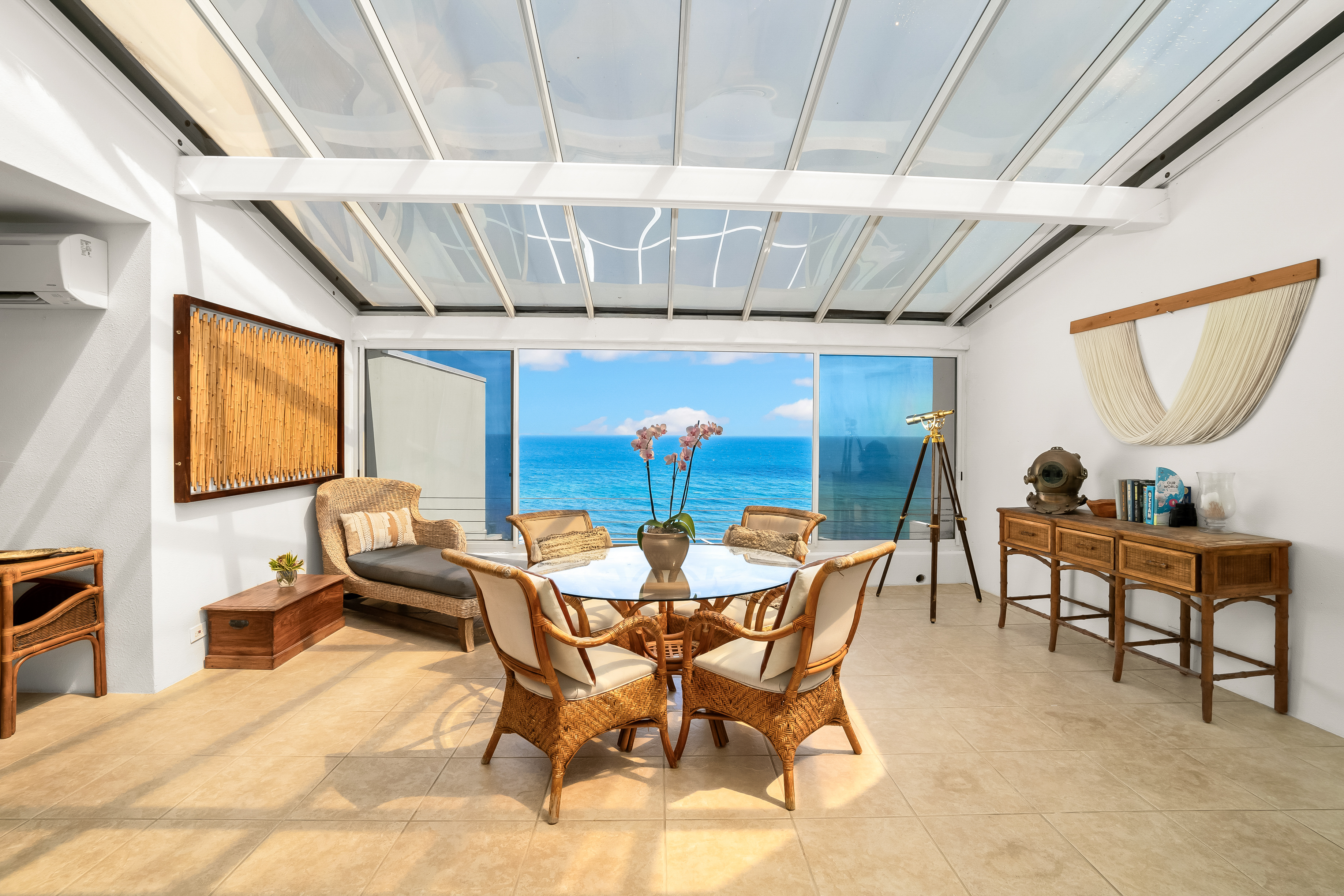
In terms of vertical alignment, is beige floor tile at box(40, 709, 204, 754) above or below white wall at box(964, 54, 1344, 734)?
below

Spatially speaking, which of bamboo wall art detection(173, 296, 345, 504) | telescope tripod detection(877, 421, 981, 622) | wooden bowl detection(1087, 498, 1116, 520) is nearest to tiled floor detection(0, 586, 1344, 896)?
wooden bowl detection(1087, 498, 1116, 520)

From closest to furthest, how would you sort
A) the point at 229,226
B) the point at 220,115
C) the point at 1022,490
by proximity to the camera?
the point at 220,115
the point at 229,226
the point at 1022,490

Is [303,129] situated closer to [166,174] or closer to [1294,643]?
[166,174]

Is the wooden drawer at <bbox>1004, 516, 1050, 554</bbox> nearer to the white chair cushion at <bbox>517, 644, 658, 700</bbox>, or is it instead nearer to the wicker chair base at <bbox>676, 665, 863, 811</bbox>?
the wicker chair base at <bbox>676, 665, 863, 811</bbox>

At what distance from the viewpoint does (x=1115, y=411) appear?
3947 millimetres

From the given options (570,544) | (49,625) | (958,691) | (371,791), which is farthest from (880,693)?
(49,625)

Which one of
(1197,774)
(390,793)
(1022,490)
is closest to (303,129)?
(390,793)

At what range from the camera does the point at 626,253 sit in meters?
4.54

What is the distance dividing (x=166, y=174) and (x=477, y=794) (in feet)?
11.1

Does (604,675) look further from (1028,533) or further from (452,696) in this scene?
(1028,533)

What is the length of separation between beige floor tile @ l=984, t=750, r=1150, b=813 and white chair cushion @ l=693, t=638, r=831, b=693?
80cm

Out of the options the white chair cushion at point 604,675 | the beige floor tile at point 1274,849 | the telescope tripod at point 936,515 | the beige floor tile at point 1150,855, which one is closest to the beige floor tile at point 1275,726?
the beige floor tile at point 1274,849

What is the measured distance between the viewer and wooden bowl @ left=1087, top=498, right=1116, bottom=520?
150 inches

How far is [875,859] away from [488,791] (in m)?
1.36
